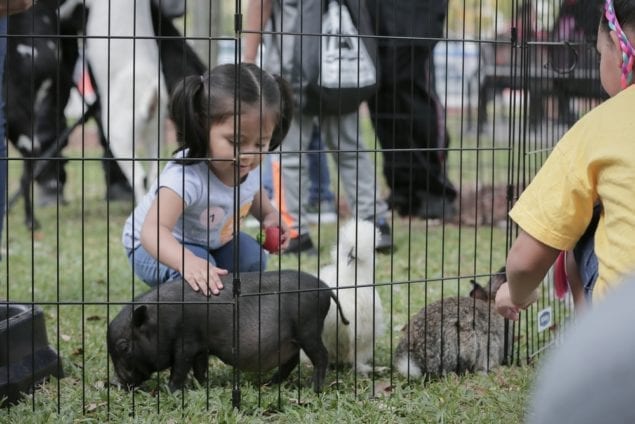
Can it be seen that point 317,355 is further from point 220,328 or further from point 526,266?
point 526,266

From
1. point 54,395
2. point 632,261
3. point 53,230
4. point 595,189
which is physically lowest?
point 53,230

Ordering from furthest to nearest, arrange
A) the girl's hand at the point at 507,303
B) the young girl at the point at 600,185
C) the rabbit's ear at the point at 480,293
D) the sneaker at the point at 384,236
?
1. the sneaker at the point at 384,236
2. the rabbit's ear at the point at 480,293
3. the girl's hand at the point at 507,303
4. the young girl at the point at 600,185

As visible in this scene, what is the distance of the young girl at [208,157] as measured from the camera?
11.1 ft

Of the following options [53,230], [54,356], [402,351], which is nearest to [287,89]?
[402,351]

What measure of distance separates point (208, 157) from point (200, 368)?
2.37 feet

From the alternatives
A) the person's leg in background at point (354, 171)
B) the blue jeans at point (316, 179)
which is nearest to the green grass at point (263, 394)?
the person's leg in background at point (354, 171)

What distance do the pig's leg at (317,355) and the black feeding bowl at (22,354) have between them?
0.80 meters

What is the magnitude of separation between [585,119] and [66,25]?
17.9 ft

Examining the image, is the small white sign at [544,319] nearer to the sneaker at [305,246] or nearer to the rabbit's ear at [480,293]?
the rabbit's ear at [480,293]

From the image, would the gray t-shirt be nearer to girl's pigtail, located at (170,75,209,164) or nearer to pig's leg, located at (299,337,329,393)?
girl's pigtail, located at (170,75,209,164)

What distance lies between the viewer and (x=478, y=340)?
12.1 ft

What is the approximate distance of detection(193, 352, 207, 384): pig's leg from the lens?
11.4 ft

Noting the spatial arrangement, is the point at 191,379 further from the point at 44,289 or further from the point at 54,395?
the point at 44,289

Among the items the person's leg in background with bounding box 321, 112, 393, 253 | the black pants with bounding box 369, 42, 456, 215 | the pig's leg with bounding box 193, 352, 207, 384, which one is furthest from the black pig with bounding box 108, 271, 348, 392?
the black pants with bounding box 369, 42, 456, 215
